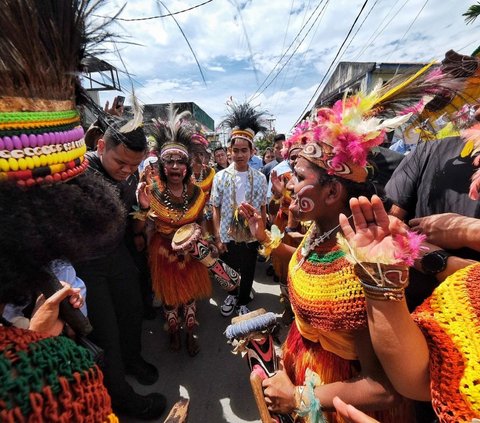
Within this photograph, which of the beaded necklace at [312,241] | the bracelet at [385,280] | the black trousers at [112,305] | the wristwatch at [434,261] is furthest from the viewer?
the black trousers at [112,305]

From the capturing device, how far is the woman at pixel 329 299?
47.1 inches

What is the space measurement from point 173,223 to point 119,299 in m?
0.88

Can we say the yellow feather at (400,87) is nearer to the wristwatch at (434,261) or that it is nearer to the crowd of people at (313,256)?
the crowd of people at (313,256)

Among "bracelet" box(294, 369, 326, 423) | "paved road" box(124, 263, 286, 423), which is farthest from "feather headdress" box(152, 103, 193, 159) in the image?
"bracelet" box(294, 369, 326, 423)

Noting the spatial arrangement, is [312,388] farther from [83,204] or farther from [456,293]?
[83,204]

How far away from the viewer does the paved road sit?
2.45 m

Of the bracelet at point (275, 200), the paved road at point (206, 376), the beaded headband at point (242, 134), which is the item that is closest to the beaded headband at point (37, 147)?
the paved road at point (206, 376)

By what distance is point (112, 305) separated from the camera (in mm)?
2266

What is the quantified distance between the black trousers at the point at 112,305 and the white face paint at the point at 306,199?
1.59 m

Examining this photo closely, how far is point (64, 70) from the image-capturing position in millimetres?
936

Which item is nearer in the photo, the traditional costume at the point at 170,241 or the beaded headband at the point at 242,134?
the traditional costume at the point at 170,241

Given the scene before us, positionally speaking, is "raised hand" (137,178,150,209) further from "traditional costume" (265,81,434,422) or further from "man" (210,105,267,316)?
"traditional costume" (265,81,434,422)

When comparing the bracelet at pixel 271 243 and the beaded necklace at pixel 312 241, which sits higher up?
the beaded necklace at pixel 312 241

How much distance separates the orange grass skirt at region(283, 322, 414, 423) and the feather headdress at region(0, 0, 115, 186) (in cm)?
134
